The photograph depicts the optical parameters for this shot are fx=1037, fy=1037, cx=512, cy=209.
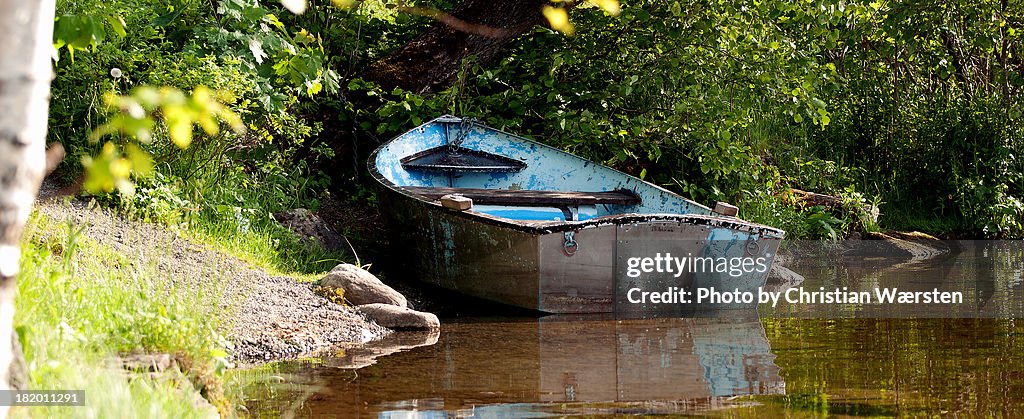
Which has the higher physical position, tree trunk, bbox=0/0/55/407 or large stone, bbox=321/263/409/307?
large stone, bbox=321/263/409/307

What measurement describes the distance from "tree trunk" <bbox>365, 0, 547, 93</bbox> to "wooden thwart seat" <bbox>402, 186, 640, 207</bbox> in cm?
222

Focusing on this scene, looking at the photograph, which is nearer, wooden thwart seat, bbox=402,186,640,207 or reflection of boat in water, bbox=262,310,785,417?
reflection of boat in water, bbox=262,310,785,417

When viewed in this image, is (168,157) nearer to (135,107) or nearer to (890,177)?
(135,107)

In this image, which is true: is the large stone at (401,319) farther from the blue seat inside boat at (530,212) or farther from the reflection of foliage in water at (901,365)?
the reflection of foliage in water at (901,365)

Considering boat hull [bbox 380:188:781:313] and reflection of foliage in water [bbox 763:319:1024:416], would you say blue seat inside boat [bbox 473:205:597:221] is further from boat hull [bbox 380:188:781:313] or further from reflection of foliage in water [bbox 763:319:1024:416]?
reflection of foliage in water [bbox 763:319:1024:416]

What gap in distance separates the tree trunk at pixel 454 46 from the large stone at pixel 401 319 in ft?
14.5

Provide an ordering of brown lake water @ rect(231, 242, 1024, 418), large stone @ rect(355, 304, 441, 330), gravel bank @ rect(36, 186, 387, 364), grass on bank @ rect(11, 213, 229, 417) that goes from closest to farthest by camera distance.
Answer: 1. grass on bank @ rect(11, 213, 229, 417)
2. brown lake water @ rect(231, 242, 1024, 418)
3. gravel bank @ rect(36, 186, 387, 364)
4. large stone @ rect(355, 304, 441, 330)

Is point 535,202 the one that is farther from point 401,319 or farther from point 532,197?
point 401,319

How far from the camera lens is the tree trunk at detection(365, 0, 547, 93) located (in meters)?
10.5

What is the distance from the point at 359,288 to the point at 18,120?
16.0ft

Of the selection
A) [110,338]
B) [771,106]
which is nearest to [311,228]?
[771,106]

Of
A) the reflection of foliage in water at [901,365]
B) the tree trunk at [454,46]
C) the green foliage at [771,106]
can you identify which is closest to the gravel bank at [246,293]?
the reflection of foliage in water at [901,365]

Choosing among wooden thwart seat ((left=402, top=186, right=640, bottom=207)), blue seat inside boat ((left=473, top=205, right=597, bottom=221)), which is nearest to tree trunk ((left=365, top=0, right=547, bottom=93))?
wooden thwart seat ((left=402, top=186, right=640, bottom=207))

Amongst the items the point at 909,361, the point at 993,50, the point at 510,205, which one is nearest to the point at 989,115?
the point at 993,50
